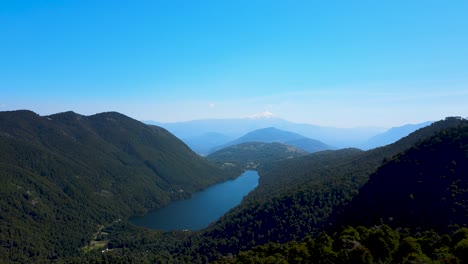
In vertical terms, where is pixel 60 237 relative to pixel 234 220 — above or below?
below

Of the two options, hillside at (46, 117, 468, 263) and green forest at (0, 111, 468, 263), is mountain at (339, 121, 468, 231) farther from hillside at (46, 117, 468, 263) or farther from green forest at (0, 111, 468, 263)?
hillside at (46, 117, 468, 263)

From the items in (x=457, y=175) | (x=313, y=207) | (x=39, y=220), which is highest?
(x=457, y=175)

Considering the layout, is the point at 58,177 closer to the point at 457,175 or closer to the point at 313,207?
the point at 313,207

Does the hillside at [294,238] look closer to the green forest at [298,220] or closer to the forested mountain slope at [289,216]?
the forested mountain slope at [289,216]

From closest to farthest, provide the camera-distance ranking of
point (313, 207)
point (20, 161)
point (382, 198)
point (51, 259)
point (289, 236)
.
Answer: point (382, 198), point (289, 236), point (313, 207), point (51, 259), point (20, 161)

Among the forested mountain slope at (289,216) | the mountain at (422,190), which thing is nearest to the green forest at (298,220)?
the mountain at (422,190)

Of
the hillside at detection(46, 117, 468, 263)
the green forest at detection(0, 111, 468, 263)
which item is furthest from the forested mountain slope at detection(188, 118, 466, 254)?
the green forest at detection(0, 111, 468, 263)

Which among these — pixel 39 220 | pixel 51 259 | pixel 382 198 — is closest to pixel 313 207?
pixel 382 198

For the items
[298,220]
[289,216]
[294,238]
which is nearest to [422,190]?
[294,238]

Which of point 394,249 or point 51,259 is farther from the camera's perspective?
point 51,259
